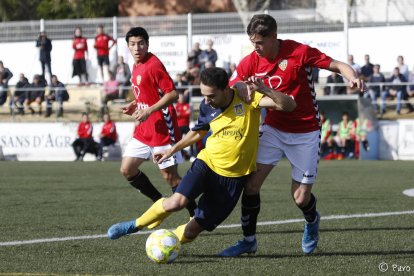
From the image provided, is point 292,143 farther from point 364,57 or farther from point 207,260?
point 364,57

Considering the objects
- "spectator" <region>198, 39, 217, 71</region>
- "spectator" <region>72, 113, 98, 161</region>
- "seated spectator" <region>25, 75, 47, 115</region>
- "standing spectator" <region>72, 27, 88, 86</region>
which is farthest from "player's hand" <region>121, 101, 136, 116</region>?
"standing spectator" <region>72, 27, 88, 86</region>

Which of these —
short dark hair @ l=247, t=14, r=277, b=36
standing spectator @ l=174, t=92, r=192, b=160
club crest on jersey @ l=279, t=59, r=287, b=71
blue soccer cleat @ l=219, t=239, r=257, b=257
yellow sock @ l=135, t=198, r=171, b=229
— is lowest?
standing spectator @ l=174, t=92, r=192, b=160

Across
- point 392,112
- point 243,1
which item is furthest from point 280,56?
point 243,1

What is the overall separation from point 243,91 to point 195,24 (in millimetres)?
22240

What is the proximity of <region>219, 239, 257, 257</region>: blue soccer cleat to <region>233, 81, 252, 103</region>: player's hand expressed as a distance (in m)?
1.27

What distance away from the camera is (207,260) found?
26.8 feet

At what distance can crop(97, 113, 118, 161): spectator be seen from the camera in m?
26.7

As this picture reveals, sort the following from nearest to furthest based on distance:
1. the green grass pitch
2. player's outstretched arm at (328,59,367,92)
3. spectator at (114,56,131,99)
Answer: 1. the green grass pitch
2. player's outstretched arm at (328,59,367,92)
3. spectator at (114,56,131,99)

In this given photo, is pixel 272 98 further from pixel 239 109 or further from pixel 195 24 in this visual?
pixel 195 24

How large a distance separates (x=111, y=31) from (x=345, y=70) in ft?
77.0

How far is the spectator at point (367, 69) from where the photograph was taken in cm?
2753

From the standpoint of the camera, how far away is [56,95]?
30.1m

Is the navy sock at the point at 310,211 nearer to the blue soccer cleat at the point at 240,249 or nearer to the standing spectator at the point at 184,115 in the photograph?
the blue soccer cleat at the point at 240,249

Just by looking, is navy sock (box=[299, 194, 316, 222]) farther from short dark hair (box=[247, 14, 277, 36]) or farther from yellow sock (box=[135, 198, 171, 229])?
short dark hair (box=[247, 14, 277, 36])
